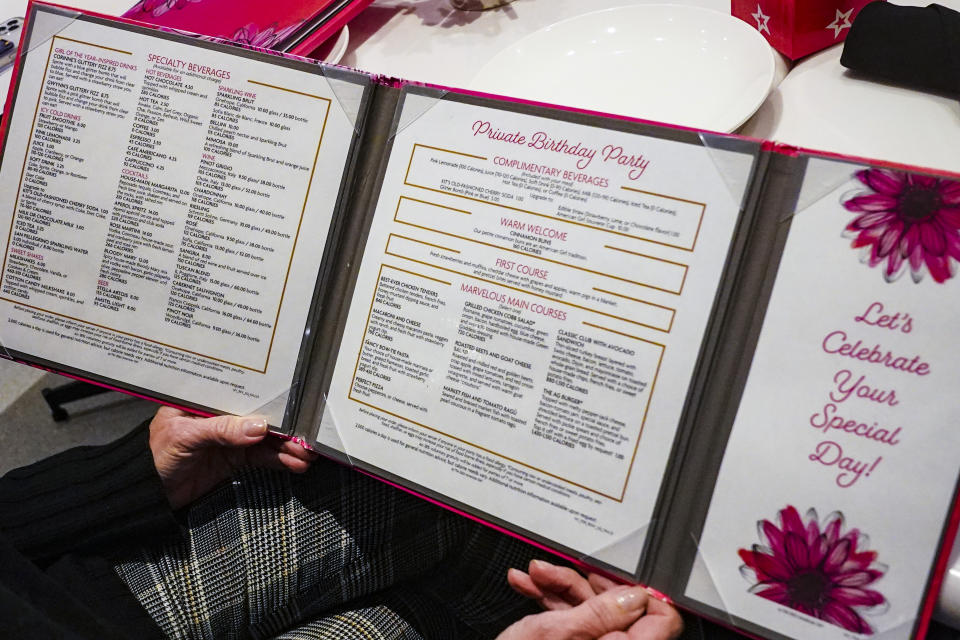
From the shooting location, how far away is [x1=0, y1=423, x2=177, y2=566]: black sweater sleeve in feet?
2.48

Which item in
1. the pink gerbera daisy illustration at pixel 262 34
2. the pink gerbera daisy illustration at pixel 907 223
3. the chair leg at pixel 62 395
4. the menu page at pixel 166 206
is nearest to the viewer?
the pink gerbera daisy illustration at pixel 907 223

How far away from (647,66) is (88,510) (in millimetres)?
837

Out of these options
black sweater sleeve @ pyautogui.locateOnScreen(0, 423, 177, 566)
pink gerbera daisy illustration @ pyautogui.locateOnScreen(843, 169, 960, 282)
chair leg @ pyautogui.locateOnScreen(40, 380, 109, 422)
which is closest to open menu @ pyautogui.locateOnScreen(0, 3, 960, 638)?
pink gerbera daisy illustration @ pyautogui.locateOnScreen(843, 169, 960, 282)

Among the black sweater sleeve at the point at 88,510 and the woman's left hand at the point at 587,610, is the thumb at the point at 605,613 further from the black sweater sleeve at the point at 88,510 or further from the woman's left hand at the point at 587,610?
the black sweater sleeve at the point at 88,510

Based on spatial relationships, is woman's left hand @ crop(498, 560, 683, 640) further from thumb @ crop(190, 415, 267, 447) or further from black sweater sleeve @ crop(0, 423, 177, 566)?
black sweater sleeve @ crop(0, 423, 177, 566)

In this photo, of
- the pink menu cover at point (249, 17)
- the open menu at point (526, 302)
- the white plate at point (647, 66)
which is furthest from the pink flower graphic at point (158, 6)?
the white plate at point (647, 66)

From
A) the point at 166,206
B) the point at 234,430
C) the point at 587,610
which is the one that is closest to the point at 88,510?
the point at 234,430

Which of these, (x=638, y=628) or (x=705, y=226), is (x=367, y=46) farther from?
(x=638, y=628)

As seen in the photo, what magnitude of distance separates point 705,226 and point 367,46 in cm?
62

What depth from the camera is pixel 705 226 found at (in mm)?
526

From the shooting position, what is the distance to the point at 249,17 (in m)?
0.90

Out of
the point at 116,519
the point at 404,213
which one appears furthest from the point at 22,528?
the point at 404,213

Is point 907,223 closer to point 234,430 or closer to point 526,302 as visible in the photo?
point 526,302

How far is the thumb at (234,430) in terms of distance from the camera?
2.22ft
